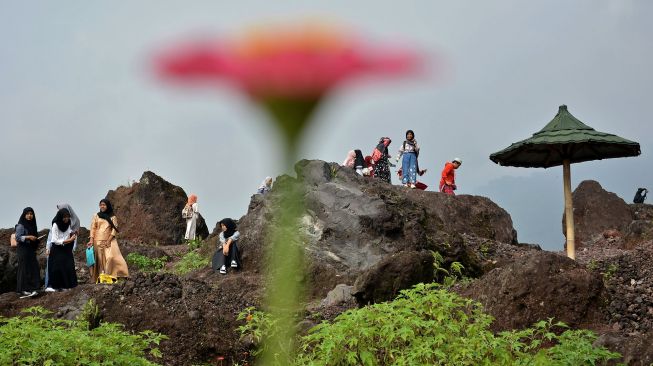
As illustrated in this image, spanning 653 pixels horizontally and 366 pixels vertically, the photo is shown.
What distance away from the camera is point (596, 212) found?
2514cm

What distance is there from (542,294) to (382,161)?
12.3 meters

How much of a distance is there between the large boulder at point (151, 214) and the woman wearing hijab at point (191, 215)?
0.56 metres

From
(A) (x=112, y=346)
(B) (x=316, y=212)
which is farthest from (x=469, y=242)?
(A) (x=112, y=346)

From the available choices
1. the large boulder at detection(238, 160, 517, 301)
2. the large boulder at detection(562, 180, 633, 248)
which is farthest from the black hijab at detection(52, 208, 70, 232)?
the large boulder at detection(562, 180, 633, 248)

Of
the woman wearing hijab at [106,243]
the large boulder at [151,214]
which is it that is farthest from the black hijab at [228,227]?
the large boulder at [151,214]

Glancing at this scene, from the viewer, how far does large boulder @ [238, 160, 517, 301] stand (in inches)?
527

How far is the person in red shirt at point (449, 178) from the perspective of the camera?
20.8 metres

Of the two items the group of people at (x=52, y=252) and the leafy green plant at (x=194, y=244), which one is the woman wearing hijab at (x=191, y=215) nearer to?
the leafy green plant at (x=194, y=244)

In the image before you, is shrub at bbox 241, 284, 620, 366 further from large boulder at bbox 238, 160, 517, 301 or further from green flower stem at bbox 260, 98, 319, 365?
large boulder at bbox 238, 160, 517, 301

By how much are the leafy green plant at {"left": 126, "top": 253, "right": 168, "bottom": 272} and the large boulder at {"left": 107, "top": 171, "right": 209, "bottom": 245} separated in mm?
4504

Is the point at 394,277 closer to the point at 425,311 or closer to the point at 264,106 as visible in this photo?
the point at 425,311

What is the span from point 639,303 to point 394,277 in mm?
2936

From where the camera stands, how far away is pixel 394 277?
10.1m

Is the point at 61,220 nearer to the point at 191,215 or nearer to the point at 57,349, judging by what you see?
the point at 57,349
